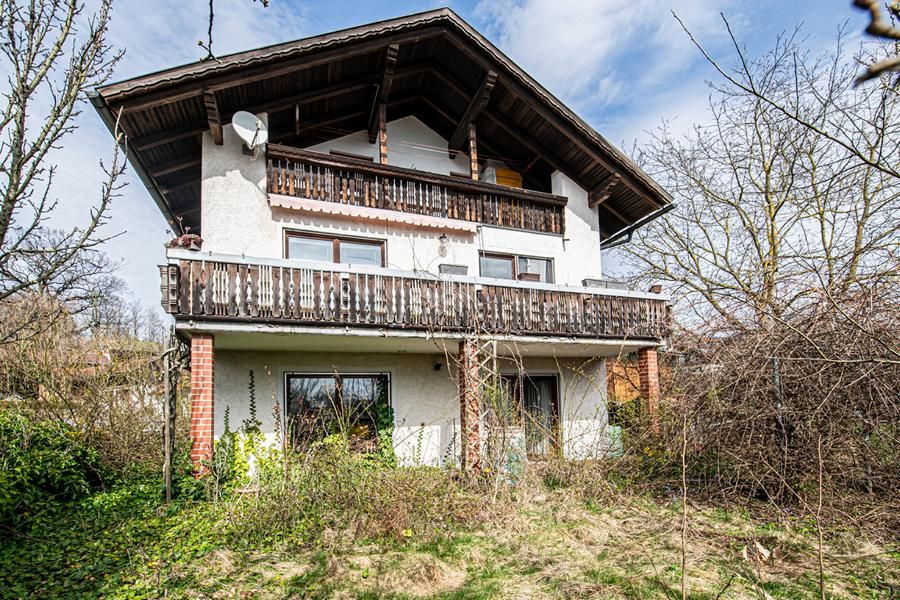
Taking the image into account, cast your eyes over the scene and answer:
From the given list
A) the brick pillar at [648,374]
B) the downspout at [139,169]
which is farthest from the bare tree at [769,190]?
the downspout at [139,169]

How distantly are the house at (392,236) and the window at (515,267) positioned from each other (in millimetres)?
53

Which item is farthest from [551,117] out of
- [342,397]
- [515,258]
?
[342,397]

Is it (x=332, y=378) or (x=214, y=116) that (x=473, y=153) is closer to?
(x=214, y=116)

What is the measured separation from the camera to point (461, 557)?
617 cm

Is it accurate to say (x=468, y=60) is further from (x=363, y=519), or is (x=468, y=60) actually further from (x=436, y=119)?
(x=363, y=519)

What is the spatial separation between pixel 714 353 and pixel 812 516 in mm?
2631

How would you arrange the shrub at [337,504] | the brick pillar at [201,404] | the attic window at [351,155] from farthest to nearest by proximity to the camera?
the attic window at [351,155] → the brick pillar at [201,404] → the shrub at [337,504]

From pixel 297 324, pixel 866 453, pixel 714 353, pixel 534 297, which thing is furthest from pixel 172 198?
pixel 866 453

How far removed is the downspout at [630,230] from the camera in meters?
14.0

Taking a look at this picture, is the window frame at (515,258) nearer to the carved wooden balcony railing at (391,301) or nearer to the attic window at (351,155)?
the carved wooden balcony railing at (391,301)

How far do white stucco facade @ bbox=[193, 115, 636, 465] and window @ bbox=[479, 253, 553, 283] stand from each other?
0.19m

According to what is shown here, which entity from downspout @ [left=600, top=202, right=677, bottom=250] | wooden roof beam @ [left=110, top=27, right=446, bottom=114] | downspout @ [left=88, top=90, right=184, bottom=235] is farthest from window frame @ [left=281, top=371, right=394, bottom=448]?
downspout @ [left=600, top=202, right=677, bottom=250]

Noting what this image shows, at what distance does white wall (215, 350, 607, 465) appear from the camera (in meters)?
10.2

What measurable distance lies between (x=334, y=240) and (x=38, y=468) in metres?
6.34
